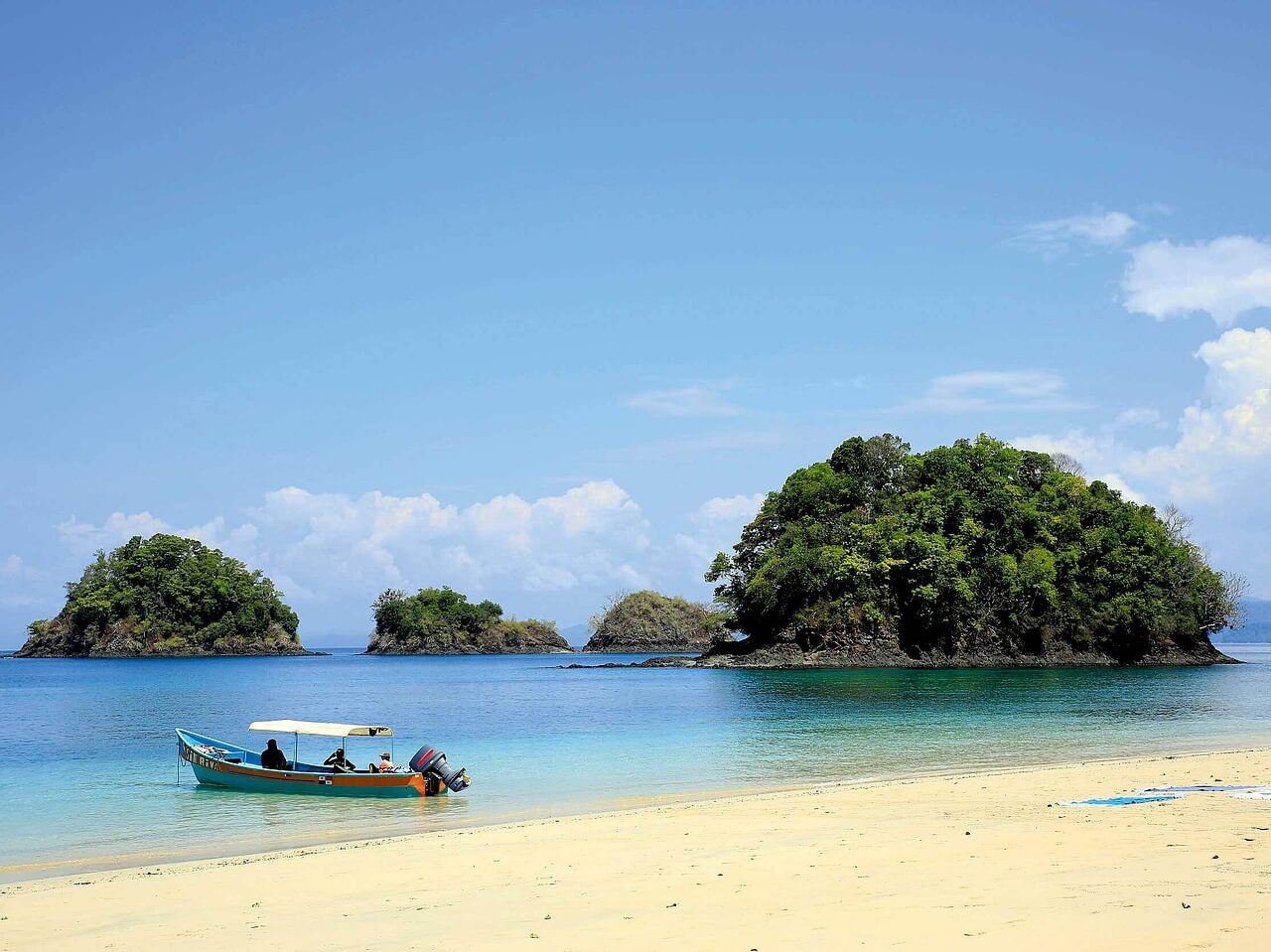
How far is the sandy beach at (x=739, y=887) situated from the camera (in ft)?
31.4

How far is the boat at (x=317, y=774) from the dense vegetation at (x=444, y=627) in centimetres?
14304

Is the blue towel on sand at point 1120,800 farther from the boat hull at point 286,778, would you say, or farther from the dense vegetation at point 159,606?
the dense vegetation at point 159,606

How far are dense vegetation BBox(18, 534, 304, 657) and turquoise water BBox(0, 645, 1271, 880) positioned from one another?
71.5m

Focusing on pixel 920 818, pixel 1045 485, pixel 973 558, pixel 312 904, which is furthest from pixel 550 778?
pixel 1045 485

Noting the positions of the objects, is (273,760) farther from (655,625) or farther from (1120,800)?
(655,625)

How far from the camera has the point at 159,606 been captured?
149 m

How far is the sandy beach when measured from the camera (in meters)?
9.59

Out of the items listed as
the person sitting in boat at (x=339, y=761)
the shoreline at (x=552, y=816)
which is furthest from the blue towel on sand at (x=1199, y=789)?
the person sitting in boat at (x=339, y=761)

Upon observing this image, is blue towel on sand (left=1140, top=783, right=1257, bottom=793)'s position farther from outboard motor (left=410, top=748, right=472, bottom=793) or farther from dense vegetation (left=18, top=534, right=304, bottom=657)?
dense vegetation (left=18, top=534, right=304, bottom=657)

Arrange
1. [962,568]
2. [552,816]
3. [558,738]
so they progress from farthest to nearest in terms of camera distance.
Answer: [962,568] → [558,738] → [552,816]

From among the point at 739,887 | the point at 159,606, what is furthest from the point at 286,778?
the point at 159,606

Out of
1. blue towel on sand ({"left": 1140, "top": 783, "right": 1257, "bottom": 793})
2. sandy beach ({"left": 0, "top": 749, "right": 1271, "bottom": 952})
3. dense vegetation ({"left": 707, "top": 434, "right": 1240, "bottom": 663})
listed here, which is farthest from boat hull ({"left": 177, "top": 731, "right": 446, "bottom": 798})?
dense vegetation ({"left": 707, "top": 434, "right": 1240, "bottom": 663})

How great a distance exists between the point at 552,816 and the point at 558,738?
696 inches

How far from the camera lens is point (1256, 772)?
22.0 metres
